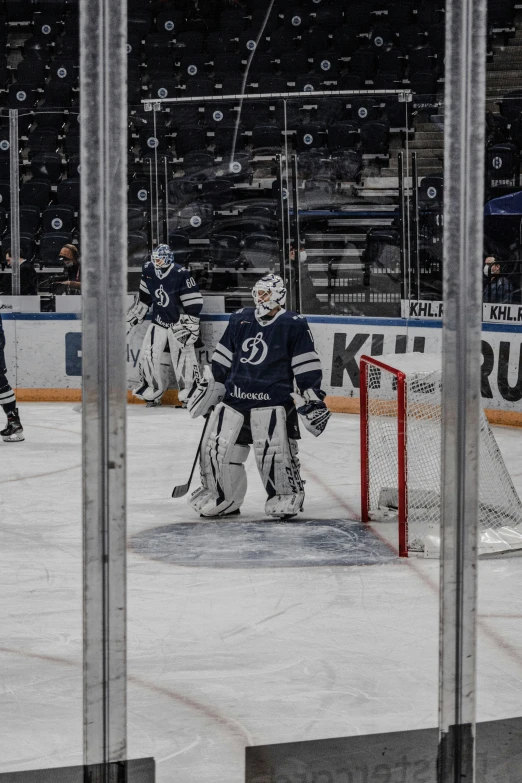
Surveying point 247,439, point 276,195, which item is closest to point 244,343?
point 247,439

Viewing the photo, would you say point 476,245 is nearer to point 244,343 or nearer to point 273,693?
point 273,693

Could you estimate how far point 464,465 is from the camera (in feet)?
5.98

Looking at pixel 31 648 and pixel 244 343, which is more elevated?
pixel 244 343

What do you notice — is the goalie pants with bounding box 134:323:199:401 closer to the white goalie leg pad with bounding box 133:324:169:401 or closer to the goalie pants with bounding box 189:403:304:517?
the white goalie leg pad with bounding box 133:324:169:401

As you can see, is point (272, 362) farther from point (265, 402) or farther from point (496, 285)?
point (496, 285)

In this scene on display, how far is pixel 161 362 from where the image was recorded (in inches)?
360

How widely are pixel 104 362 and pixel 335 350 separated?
7.39 metres

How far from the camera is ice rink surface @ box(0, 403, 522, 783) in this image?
291 centimetres

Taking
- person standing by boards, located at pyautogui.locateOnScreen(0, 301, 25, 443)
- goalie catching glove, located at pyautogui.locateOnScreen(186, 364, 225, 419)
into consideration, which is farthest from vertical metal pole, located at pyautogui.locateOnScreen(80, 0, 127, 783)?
person standing by boards, located at pyautogui.locateOnScreen(0, 301, 25, 443)

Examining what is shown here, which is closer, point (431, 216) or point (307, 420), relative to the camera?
point (307, 420)

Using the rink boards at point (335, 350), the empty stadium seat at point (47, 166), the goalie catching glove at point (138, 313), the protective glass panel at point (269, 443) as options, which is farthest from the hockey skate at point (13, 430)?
the empty stadium seat at point (47, 166)

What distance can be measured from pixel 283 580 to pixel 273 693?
1.21 metres

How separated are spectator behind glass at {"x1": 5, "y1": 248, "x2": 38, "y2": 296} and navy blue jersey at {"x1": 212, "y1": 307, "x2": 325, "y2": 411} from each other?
4.54 m

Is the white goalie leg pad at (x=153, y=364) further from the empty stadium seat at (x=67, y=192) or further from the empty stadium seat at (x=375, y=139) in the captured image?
the empty stadium seat at (x=375, y=139)
